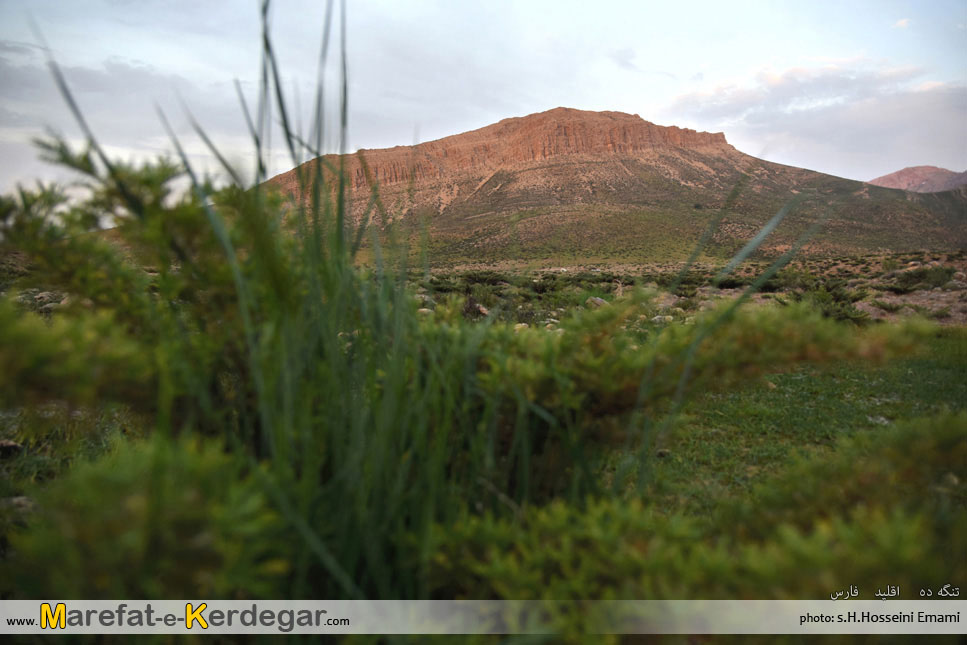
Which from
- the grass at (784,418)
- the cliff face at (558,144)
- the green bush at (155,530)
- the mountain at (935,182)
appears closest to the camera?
the green bush at (155,530)

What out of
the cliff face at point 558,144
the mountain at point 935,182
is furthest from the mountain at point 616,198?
the mountain at point 935,182

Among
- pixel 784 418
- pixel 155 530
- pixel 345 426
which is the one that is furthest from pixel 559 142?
pixel 155 530

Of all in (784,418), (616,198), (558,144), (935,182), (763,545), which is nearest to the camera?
(763,545)

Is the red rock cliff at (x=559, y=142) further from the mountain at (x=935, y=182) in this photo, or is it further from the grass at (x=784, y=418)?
the mountain at (x=935, y=182)

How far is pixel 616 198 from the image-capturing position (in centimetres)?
5556

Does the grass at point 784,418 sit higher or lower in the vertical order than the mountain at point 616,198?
lower

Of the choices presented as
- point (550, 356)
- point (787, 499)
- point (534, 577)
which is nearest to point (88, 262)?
point (550, 356)

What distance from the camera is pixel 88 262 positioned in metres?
1.21

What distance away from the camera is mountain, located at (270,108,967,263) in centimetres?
4016

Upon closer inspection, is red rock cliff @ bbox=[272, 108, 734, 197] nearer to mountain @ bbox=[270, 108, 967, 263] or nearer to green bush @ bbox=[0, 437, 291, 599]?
mountain @ bbox=[270, 108, 967, 263]

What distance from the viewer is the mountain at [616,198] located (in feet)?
132

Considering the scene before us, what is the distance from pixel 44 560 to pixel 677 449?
10.8 ft

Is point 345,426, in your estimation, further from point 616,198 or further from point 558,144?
point 558,144

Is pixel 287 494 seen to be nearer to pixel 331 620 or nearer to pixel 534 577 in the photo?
pixel 331 620
